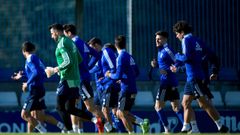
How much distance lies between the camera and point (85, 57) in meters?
24.2

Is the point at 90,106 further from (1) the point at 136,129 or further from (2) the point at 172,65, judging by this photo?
(1) the point at 136,129

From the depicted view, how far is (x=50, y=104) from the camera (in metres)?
29.0

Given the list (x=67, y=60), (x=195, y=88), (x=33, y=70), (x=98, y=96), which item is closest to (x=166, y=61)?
(x=98, y=96)

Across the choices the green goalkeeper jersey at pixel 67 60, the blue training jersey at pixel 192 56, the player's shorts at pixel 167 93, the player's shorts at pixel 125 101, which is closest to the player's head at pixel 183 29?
the blue training jersey at pixel 192 56

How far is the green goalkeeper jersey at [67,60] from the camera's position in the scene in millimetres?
20156

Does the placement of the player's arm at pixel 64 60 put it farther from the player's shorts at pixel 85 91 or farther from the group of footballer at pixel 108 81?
the player's shorts at pixel 85 91

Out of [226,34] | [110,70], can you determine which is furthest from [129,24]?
[110,70]

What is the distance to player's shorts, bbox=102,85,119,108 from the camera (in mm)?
Answer: 25812

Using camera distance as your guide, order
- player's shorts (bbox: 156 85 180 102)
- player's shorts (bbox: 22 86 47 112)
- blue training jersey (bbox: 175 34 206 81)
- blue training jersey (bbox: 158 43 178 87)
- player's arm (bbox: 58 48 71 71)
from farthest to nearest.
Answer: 1. player's shorts (bbox: 156 85 180 102)
2. blue training jersey (bbox: 158 43 178 87)
3. player's shorts (bbox: 22 86 47 112)
4. blue training jersey (bbox: 175 34 206 81)
5. player's arm (bbox: 58 48 71 71)

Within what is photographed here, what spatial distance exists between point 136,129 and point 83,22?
5.46 m

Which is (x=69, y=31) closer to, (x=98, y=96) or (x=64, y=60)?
(x=98, y=96)

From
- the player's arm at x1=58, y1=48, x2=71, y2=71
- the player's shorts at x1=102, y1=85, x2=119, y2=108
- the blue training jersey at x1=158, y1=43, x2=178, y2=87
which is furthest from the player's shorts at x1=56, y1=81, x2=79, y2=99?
the player's shorts at x1=102, y1=85, x2=119, y2=108

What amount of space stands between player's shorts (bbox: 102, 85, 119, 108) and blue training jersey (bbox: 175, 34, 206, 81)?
172 inches

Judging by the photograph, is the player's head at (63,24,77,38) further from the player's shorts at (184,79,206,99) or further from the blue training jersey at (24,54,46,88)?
the player's shorts at (184,79,206,99)
